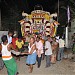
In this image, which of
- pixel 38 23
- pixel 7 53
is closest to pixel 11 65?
pixel 7 53

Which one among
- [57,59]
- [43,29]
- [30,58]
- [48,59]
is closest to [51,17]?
[43,29]

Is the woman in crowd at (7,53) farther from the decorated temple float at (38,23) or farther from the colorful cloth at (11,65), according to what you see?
the decorated temple float at (38,23)

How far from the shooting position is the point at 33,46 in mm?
13727

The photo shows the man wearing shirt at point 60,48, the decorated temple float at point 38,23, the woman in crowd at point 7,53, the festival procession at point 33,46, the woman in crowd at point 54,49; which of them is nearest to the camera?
the woman in crowd at point 7,53

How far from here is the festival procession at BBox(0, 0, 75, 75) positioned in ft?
35.4

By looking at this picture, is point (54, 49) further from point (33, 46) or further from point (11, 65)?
point (11, 65)

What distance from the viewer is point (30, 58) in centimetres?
1411

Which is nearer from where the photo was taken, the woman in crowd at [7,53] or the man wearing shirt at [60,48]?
the woman in crowd at [7,53]

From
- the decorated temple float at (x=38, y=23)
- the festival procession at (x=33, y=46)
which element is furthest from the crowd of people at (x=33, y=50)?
the decorated temple float at (x=38, y=23)

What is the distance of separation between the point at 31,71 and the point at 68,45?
37.0 ft

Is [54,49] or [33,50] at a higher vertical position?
[33,50]

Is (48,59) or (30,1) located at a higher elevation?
(30,1)

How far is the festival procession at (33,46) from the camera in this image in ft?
35.4

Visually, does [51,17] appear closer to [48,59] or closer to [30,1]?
[30,1]
